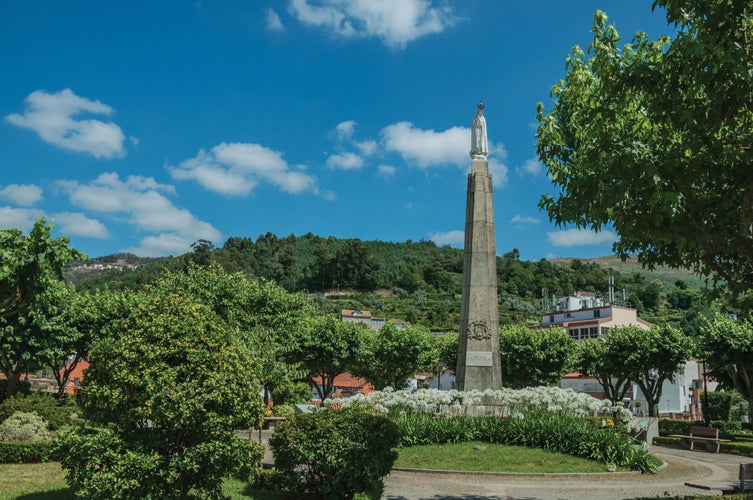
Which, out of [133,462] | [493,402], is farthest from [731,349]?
[133,462]

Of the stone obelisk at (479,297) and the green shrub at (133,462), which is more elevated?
the stone obelisk at (479,297)

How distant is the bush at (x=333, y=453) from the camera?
9359mm

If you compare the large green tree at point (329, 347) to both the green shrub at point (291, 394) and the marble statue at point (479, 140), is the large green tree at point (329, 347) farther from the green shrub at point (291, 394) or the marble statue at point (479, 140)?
the marble statue at point (479, 140)

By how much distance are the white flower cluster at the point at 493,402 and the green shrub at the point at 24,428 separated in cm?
783

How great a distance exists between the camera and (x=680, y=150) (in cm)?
880

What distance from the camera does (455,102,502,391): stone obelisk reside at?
64.6 ft

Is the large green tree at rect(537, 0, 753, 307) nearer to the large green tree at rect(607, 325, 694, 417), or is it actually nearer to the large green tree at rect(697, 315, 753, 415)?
the large green tree at rect(697, 315, 753, 415)

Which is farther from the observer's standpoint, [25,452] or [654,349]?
[654,349]

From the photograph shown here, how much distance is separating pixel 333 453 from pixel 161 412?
2657 millimetres

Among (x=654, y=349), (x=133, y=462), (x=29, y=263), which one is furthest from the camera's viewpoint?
(x=654, y=349)

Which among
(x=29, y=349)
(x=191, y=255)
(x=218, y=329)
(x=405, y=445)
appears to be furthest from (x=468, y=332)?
(x=191, y=255)

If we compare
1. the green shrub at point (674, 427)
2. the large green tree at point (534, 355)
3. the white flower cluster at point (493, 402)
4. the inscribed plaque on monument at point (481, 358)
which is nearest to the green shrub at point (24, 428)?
the white flower cluster at point (493, 402)

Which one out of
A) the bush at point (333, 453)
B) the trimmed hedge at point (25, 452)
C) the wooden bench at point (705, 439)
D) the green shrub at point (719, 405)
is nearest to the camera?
the bush at point (333, 453)

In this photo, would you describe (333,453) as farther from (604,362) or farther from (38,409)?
(604,362)
